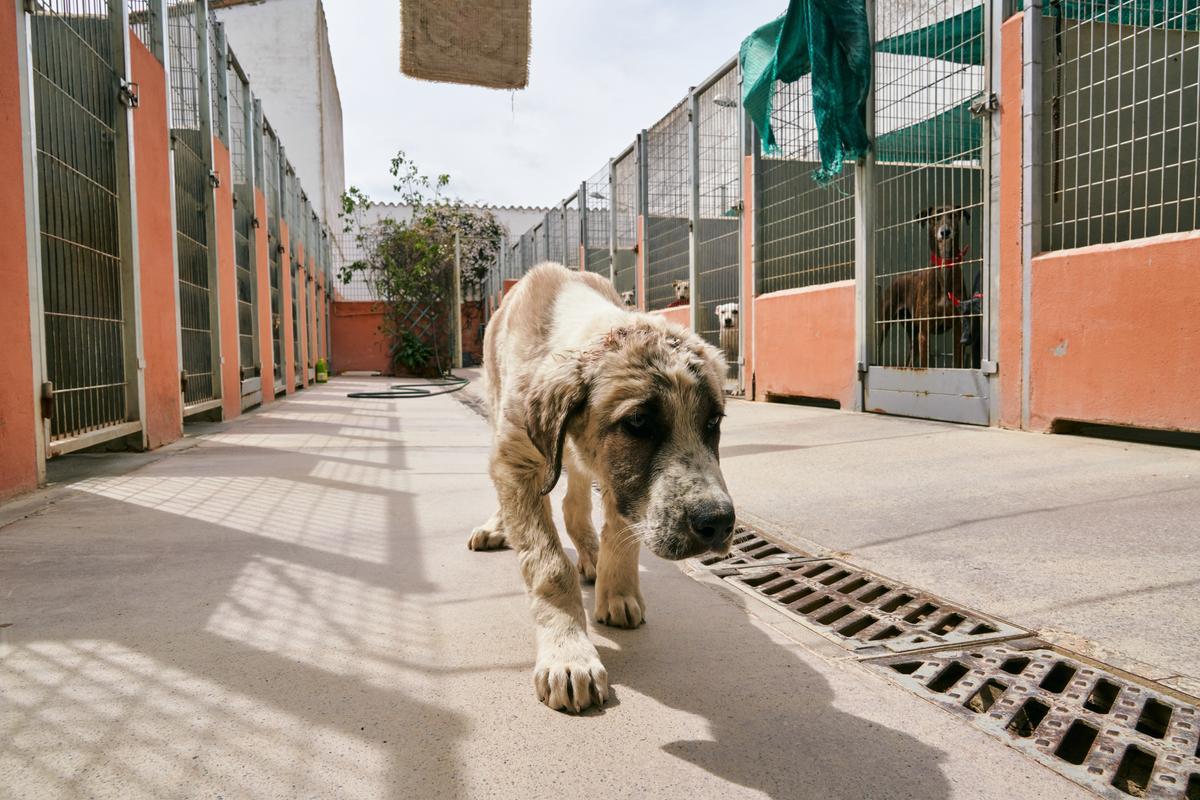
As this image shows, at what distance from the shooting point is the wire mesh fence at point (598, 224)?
1569 cm

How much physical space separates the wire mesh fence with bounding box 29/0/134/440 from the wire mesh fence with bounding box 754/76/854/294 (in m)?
6.48

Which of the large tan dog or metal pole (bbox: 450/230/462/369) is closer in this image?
the large tan dog

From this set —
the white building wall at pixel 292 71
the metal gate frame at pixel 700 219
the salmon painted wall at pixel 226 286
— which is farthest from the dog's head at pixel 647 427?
the white building wall at pixel 292 71

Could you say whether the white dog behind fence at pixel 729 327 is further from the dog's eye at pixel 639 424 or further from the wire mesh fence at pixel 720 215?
the dog's eye at pixel 639 424

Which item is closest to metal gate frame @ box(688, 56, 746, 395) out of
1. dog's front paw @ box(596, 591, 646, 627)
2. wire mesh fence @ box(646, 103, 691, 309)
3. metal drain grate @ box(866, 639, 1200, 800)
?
Answer: wire mesh fence @ box(646, 103, 691, 309)

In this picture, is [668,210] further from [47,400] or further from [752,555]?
[752,555]

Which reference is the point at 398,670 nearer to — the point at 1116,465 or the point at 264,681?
the point at 264,681

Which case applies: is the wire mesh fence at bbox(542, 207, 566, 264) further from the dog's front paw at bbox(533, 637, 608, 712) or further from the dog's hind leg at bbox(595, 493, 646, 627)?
the dog's front paw at bbox(533, 637, 608, 712)

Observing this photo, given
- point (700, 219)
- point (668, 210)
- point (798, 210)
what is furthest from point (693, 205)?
point (798, 210)

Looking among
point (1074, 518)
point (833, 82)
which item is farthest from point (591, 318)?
point (833, 82)

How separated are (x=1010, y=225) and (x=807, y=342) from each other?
9.52 feet

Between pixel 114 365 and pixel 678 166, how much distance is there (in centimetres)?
877

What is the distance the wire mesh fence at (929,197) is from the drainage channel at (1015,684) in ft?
15.4

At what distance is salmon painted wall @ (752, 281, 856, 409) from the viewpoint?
7.89 meters
